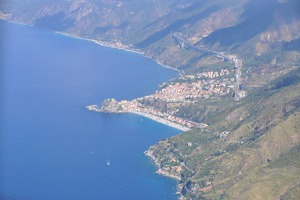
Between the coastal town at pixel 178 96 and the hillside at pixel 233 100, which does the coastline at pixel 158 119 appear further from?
the hillside at pixel 233 100

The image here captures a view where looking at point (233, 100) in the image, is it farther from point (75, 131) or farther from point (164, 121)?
point (75, 131)

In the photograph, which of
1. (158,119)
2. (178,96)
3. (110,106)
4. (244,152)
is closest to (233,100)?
(178,96)

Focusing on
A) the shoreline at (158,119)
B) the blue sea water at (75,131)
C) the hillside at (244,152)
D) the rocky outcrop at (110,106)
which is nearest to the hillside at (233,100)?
the hillside at (244,152)

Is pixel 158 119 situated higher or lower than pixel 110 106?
lower

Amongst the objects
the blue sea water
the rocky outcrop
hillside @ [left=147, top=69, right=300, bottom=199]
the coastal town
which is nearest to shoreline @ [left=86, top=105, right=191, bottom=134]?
the coastal town

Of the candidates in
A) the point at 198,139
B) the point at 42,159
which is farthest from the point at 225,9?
the point at 42,159

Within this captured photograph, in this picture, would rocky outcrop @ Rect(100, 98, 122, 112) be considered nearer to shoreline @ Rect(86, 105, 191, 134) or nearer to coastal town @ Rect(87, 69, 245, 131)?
Answer: coastal town @ Rect(87, 69, 245, 131)
